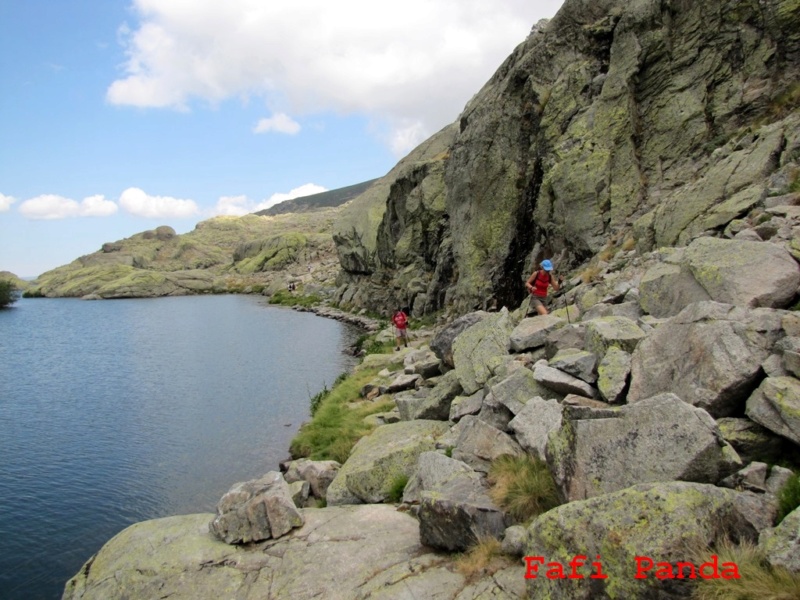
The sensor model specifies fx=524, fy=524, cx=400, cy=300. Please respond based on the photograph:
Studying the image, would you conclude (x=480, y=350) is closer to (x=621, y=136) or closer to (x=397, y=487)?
(x=397, y=487)

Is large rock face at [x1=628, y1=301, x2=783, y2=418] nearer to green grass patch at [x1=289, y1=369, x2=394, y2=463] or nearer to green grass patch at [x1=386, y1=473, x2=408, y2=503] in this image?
green grass patch at [x1=386, y1=473, x2=408, y2=503]

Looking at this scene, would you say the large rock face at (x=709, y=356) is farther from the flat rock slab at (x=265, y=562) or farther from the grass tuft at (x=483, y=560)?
the flat rock slab at (x=265, y=562)

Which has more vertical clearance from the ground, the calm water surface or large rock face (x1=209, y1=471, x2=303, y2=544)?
large rock face (x1=209, y1=471, x2=303, y2=544)

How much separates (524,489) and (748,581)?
3994mm

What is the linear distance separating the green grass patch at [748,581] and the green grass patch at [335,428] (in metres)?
14.4

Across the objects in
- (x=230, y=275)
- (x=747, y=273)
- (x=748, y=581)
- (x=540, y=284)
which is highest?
(x=230, y=275)

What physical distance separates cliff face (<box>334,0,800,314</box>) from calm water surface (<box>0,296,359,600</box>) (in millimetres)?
16958

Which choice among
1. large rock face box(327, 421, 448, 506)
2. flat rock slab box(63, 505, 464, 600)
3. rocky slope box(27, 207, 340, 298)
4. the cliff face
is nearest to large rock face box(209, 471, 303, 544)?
flat rock slab box(63, 505, 464, 600)

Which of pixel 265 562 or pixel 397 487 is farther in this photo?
pixel 397 487

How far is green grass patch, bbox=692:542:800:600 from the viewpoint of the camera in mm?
4820

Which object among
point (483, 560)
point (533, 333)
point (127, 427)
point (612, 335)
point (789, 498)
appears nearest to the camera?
point (789, 498)

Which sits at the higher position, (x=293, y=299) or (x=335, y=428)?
(x=293, y=299)

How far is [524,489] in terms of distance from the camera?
8.79 metres

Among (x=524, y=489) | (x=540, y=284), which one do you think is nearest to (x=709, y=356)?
(x=524, y=489)
